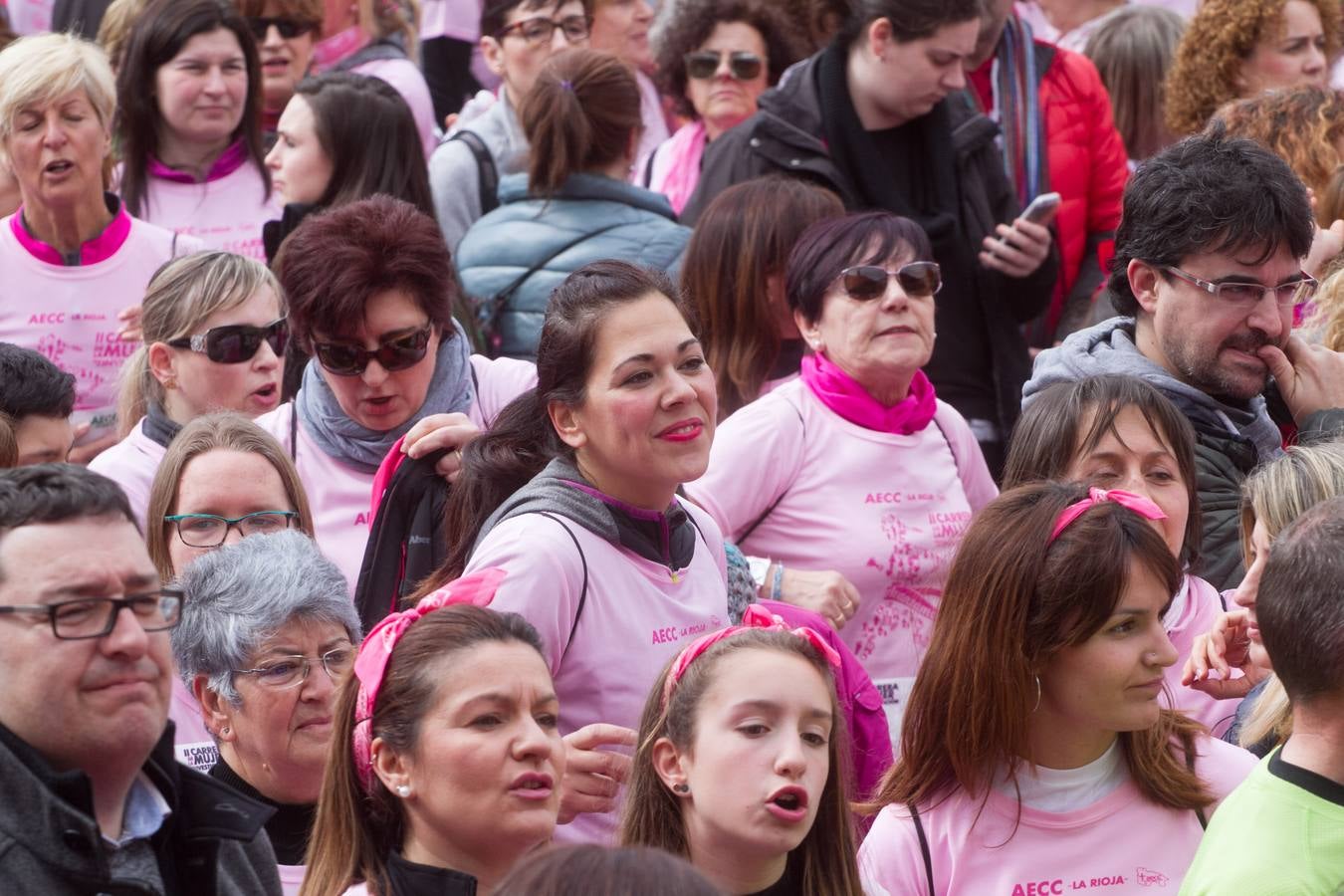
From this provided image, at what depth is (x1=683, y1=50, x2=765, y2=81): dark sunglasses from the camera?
7.55m

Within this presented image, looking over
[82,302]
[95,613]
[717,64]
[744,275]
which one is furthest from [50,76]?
[95,613]

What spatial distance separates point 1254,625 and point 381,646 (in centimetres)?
173

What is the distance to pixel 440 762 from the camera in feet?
11.2

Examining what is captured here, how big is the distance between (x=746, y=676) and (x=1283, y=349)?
2.01 m

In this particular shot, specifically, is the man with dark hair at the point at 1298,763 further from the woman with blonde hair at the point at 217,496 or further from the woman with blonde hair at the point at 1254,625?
the woman with blonde hair at the point at 217,496

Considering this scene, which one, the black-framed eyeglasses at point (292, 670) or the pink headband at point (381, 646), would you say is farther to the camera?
the black-framed eyeglasses at point (292, 670)

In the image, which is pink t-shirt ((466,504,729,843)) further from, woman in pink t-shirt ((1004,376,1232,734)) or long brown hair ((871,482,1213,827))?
woman in pink t-shirt ((1004,376,1232,734))

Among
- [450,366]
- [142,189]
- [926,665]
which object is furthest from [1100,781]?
[142,189]

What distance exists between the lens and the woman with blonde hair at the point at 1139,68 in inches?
313

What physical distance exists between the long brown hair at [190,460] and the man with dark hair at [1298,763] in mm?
2295

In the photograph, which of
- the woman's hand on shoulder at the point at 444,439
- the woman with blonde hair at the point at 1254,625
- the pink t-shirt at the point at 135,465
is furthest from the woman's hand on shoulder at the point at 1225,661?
the pink t-shirt at the point at 135,465

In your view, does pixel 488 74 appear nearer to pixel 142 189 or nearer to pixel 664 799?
pixel 142 189

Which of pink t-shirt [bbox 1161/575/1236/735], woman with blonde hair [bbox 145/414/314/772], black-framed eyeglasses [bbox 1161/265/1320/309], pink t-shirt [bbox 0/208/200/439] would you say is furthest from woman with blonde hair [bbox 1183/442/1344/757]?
pink t-shirt [bbox 0/208/200/439]

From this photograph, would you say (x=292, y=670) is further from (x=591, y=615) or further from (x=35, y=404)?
(x=35, y=404)
